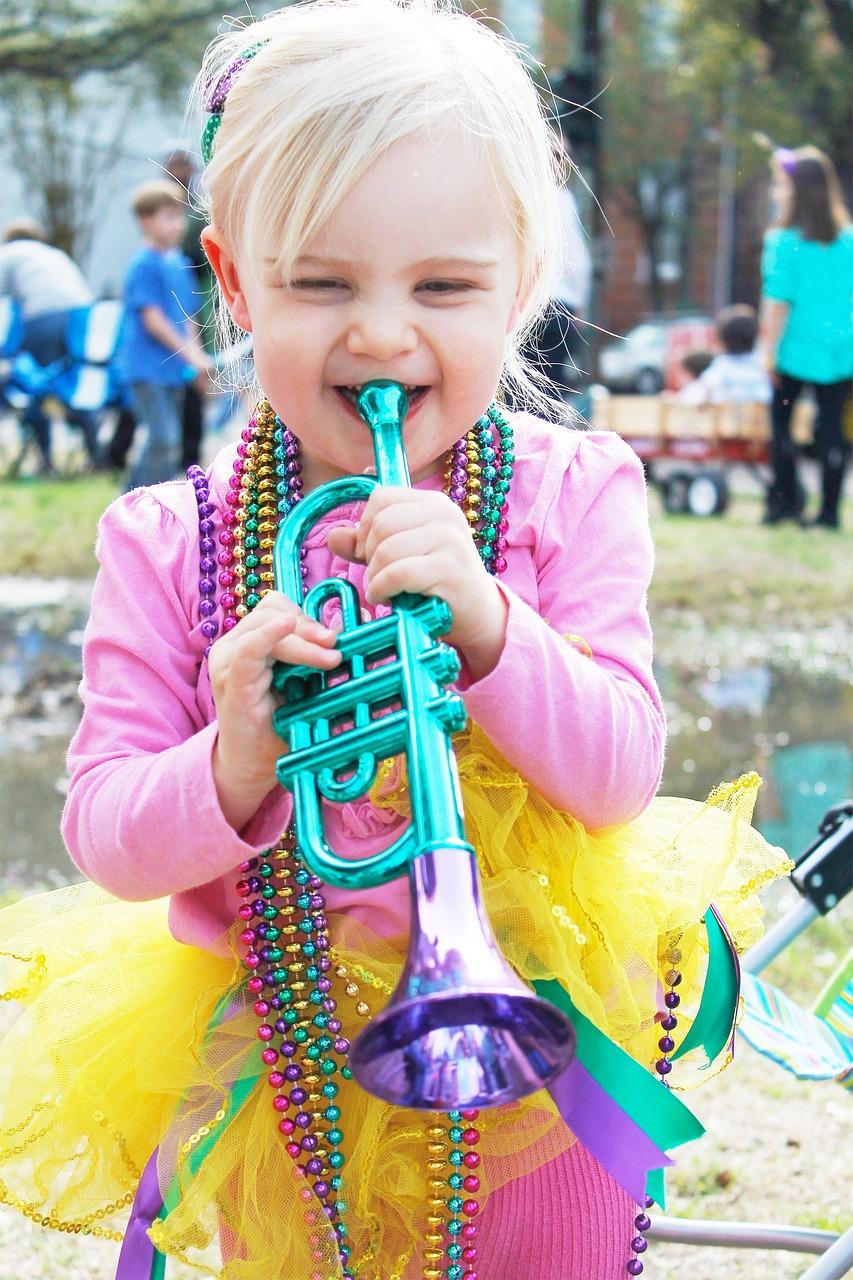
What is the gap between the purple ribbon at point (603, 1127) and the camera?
1367mm

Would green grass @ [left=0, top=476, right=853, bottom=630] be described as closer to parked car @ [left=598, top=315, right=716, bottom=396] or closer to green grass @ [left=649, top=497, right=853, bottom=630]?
green grass @ [left=649, top=497, right=853, bottom=630]

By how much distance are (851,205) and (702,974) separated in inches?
699

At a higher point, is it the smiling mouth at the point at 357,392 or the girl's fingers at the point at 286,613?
the smiling mouth at the point at 357,392

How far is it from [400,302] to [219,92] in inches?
12.9

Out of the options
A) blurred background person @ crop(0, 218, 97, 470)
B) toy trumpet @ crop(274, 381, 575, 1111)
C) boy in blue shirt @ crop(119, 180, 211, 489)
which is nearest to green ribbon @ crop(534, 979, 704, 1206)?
toy trumpet @ crop(274, 381, 575, 1111)

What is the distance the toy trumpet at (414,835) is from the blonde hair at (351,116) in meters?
0.20

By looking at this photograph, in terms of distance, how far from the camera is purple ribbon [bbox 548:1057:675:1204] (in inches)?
53.8

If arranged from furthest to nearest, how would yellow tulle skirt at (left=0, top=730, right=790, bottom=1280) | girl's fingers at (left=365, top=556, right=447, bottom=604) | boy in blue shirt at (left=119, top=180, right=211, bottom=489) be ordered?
1. boy in blue shirt at (left=119, top=180, right=211, bottom=489)
2. yellow tulle skirt at (left=0, top=730, right=790, bottom=1280)
3. girl's fingers at (left=365, top=556, right=447, bottom=604)

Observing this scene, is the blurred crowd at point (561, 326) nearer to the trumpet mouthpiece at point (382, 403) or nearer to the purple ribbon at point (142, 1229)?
the trumpet mouthpiece at point (382, 403)

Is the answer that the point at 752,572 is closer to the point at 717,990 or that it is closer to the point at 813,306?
the point at 813,306

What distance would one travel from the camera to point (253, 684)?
4.02 feet

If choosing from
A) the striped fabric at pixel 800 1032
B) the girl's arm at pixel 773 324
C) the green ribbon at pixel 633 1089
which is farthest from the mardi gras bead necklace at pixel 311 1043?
the girl's arm at pixel 773 324

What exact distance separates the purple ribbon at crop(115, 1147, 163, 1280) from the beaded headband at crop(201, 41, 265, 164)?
990 mm

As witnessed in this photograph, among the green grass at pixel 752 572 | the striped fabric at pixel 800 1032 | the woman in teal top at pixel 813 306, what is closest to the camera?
the striped fabric at pixel 800 1032
